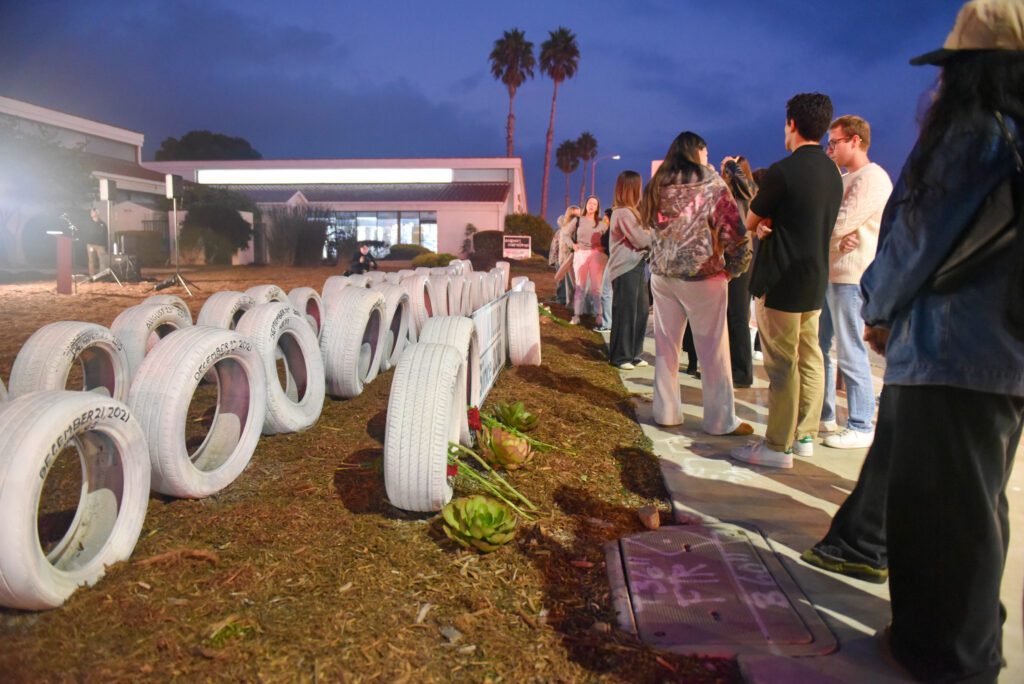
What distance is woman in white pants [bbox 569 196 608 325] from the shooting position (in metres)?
10.4

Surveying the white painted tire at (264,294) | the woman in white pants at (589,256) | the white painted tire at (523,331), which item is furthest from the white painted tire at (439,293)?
the woman in white pants at (589,256)

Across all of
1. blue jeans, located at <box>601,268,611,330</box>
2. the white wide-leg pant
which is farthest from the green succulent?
blue jeans, located at <box>601,268,611,330</box>

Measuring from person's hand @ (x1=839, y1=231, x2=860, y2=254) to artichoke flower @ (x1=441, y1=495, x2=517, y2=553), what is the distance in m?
3.19

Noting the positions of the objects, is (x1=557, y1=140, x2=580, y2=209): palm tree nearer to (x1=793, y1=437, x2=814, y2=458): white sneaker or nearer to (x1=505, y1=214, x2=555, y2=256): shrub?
(x1=505, y1=214, x2=555, y2=256): shrub

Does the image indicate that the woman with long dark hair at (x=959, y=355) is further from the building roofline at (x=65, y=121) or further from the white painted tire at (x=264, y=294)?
the building roofline at (x=65, y=121)

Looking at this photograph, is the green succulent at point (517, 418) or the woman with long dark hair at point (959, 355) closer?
the woman with long dark hair at point (959, 355)

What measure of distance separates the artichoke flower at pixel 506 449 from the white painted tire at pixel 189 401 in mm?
1388

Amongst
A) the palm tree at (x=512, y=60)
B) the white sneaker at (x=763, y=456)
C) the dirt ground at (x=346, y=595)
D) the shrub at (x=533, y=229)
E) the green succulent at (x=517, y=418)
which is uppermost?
the palm tree at (x=512, y=60)

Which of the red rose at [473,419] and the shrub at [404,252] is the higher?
the shrub at [404,252]

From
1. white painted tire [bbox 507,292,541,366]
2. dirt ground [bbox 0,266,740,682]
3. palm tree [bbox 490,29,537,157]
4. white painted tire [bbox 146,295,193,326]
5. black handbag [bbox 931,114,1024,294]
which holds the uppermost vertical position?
palm tree [bbox 490,29,537,157]

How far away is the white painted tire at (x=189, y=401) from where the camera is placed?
331 cm

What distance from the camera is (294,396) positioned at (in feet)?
17.5

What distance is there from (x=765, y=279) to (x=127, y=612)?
3.70m

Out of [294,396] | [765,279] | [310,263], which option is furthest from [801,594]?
[310,263]
